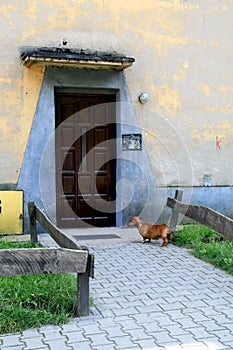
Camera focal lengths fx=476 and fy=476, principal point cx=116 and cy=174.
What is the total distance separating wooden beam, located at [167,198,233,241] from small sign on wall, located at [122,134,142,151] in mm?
1608

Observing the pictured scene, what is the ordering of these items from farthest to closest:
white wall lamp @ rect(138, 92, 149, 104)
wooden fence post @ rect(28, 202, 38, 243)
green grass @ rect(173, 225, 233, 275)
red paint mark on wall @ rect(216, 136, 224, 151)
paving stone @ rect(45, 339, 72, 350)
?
red paint mark on wall @ rect(216, 136, 224, 151), white wall lamp @ rect(138, 92, 149, 104), wooden fence post @ rect(28, 202, 38, 243), green grass @ rect(173, 225, 233, 275), paving stone @ rect(45, 339, 72, 350)

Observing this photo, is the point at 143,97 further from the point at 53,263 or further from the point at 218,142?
the point at 53,263

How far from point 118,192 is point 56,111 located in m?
1.83

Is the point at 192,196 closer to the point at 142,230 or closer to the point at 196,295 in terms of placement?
the point at 142,230

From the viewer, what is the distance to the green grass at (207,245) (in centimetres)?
595

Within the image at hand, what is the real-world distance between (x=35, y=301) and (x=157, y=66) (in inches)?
218

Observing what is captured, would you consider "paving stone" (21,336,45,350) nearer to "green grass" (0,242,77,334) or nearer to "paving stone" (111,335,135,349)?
"green grass" (0,242,77,334)

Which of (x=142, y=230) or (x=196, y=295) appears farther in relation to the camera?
(x=142, y=230)

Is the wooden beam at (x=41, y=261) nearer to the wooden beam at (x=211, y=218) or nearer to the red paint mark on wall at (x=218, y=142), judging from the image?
the wooden beam at (x=211, y=218)

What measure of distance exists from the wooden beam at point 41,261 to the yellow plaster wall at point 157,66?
413cm

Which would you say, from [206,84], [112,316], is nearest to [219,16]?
[206,84]

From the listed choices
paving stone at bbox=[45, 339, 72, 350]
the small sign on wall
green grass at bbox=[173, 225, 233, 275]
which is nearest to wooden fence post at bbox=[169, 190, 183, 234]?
green grass at bbox=[173, 225, 233, 275]

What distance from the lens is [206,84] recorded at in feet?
29.6

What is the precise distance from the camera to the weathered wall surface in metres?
7.84
